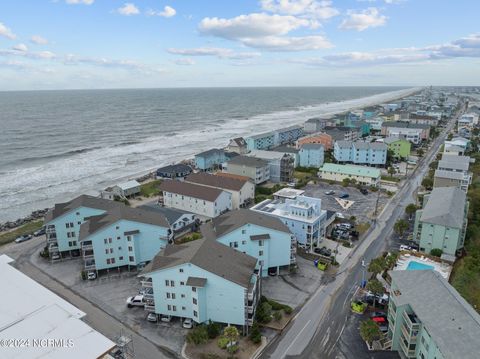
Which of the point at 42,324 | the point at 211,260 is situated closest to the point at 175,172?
the point at 211,260

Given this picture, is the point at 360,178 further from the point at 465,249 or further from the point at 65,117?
the point at 65,117

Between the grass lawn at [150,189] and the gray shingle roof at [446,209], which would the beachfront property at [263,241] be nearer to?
the gray shingle roof at [446,209]

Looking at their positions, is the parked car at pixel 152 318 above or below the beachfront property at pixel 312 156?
below

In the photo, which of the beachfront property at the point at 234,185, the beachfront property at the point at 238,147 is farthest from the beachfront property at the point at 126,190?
the beachfront property at the point at 238,147

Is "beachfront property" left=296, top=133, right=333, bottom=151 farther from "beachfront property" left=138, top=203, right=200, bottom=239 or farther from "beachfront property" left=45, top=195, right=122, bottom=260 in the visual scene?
"beachfront property" left=45, top=195, right=122, bottom=260

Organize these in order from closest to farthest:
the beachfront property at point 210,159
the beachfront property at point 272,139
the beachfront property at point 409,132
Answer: the beachfront property at point 210,159
the beachfront property at point 272,139
the beachfront property at point 409,132

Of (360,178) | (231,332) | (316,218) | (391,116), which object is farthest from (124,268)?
(391,116)

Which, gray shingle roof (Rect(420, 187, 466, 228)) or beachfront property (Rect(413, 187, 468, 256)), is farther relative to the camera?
gray shingle roof (Rect(420, 187, 466, 228))

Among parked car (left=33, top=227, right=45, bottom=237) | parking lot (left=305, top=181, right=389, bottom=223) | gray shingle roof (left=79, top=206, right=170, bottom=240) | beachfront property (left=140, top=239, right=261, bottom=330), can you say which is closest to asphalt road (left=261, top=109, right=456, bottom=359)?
beachfront property (left=140, top=239, right=261, bottom=330)
